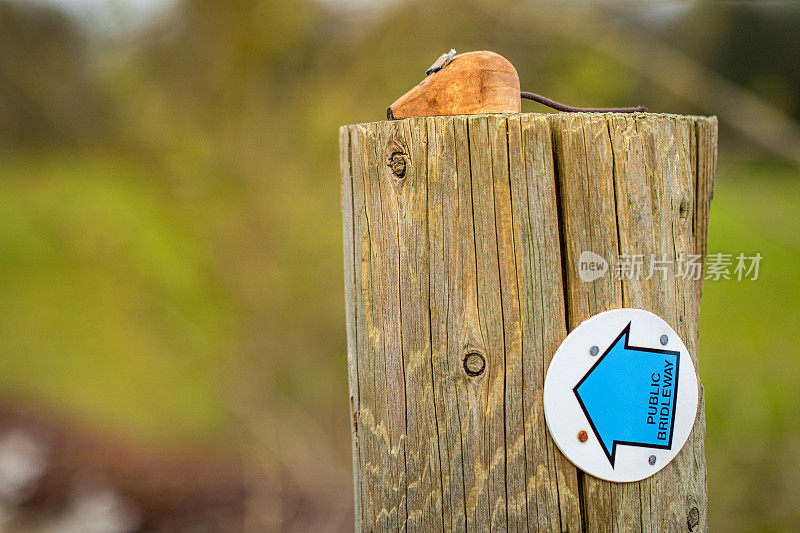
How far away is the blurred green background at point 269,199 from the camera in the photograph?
3.18 m

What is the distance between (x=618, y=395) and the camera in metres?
0.98

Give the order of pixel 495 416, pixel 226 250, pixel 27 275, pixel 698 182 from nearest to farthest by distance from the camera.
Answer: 1. pixel 495 416
2. pixel 698 182
3. pixel 226 250
4. pixel 27 275

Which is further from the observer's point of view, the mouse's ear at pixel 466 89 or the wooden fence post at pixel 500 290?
the mouse's ear at pixel 466 89

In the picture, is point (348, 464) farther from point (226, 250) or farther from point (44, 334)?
point (44, 334)

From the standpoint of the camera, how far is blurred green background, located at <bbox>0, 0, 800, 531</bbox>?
318cm

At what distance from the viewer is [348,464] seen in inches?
136

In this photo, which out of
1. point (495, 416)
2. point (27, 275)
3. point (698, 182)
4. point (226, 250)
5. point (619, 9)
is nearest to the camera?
point (495, 416)

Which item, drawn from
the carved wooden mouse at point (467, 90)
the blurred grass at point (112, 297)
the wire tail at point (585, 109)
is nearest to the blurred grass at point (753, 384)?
the wire tail at point (585, 109)

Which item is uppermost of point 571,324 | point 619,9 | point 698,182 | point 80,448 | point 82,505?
point 619,9

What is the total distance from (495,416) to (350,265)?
1.16ft

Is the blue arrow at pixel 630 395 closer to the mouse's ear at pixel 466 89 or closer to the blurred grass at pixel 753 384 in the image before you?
the mouse's ear at pixel 466 89

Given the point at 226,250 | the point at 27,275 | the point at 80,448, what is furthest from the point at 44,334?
the point at 226,250

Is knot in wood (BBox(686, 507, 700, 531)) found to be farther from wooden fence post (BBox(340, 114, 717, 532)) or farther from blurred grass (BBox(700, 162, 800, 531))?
blurred grass (BBox(700, 162, 800, 531))

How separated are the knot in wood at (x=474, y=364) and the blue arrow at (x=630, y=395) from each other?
0.15 metres
